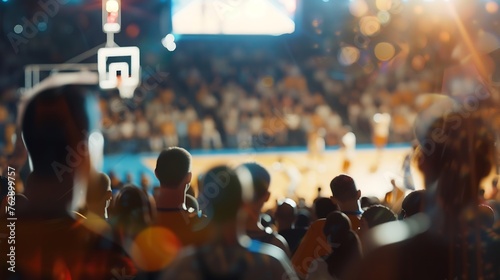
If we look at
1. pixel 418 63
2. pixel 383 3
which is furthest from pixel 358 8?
pixel 418 63

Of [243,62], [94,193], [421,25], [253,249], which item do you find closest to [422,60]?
[421,25]

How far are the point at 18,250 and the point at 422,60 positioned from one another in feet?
80.4

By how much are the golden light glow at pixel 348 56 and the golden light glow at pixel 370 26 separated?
116 cm

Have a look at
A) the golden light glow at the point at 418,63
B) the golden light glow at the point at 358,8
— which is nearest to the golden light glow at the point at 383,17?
the golden light glow at the point at 358,8

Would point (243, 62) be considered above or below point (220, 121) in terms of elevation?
above

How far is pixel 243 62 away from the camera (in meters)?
24.5

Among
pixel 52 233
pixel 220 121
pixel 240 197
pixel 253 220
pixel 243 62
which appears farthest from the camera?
pixel 243 62

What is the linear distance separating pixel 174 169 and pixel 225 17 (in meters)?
14.3

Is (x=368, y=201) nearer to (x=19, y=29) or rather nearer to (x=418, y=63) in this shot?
(x=19, y=29)

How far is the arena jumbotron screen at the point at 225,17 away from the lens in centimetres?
1744

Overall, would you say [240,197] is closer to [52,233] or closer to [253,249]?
[253,249]

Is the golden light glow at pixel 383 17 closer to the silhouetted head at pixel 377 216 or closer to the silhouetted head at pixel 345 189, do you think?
the silhouetted head at pixel 345 189

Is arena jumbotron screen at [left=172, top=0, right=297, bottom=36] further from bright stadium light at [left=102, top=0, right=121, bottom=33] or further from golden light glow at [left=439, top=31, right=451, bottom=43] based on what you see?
golden light glow at [left=439, top=31, right=451, bottom=43]

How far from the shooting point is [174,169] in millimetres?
3605
